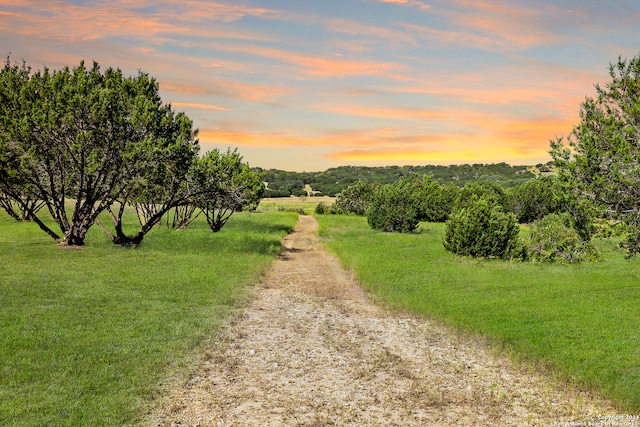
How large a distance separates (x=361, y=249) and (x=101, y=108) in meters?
22.5

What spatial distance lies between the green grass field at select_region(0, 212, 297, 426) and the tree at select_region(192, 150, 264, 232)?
5.99 m

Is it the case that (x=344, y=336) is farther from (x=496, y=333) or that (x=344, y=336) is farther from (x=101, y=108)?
(x=101, y=108)

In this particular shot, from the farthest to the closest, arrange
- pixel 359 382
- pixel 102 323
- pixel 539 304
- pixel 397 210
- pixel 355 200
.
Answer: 1. pixel 355 200
2. pixel 397 210
3. pixel 539 304
4. pixel 102 323
5. pixel 359 382

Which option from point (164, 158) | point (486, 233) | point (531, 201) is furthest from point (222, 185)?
point (531, 201)

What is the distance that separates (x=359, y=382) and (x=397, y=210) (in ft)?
155

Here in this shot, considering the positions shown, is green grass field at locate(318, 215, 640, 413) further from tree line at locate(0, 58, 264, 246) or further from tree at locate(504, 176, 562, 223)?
tree at locate(504, 176, 562, 223)

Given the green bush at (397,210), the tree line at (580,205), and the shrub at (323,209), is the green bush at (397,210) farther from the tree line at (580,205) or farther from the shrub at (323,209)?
the shrub at (323,209)

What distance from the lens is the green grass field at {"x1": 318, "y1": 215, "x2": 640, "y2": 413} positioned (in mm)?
13156

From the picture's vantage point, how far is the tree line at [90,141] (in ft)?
110

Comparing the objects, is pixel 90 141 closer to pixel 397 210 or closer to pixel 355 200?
pixel 397 210

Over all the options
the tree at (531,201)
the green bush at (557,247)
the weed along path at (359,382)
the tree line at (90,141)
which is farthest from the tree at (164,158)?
the tree at (531,201)

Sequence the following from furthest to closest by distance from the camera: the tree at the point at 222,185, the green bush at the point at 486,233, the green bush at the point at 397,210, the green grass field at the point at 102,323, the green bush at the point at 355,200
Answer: the green bush at the point at 355,200
the green bush at the point at 397,210
the tree at the point at 222,185
the green bush at the point at 486,233
the green grass field at the point at 102,323

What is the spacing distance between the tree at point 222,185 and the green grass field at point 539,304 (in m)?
12.2

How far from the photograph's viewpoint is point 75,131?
34.2m
